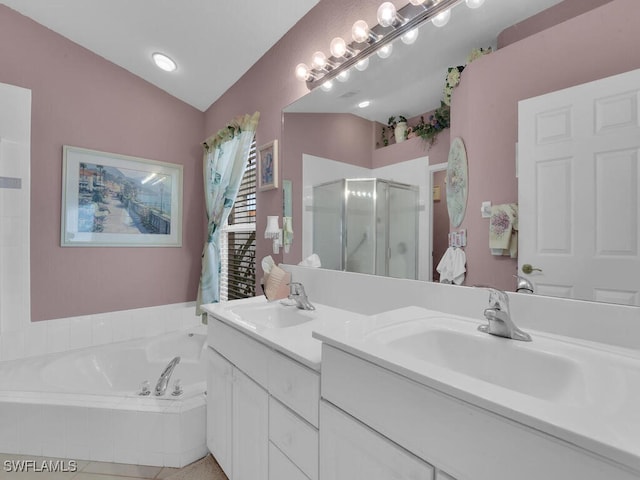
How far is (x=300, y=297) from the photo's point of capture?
1.48 metres

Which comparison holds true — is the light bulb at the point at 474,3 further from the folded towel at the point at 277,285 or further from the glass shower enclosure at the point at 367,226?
the folded towel at the point at 277,285

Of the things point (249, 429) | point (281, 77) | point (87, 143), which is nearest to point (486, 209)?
point (249, 429)

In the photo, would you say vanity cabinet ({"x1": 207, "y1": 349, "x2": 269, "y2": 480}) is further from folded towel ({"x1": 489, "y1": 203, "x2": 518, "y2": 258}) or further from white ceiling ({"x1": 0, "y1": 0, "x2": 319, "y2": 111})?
white ceiling ({"x1": 0, "y1": 0, "x2": 319, "y2": 111})

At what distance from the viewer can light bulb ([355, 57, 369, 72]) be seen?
1.46 metres

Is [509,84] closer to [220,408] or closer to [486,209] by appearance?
[486,209]

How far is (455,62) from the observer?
1.10 meters

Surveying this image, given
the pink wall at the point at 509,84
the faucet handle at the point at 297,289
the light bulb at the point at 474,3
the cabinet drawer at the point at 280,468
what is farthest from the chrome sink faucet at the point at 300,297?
the light bulb at the point at 474,3

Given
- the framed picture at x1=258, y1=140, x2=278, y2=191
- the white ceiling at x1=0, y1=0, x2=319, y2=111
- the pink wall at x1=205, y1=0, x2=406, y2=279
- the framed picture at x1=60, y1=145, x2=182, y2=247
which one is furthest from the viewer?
the framed picture at x1=60, y1=145, x2=182, y2=247

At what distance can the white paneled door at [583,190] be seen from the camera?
2.55 feet

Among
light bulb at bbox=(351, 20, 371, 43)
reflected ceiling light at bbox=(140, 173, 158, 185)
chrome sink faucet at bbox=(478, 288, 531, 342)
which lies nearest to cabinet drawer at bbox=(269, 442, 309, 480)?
chrome sink faucet at bbox=(478, 288, 531, 342)

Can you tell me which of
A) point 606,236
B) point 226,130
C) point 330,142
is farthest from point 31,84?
point 606,236

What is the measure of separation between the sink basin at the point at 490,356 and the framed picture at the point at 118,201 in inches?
94.7

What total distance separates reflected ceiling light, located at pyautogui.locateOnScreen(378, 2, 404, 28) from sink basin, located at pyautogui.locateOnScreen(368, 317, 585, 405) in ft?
3.92

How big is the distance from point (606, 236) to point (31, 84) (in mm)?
3168
